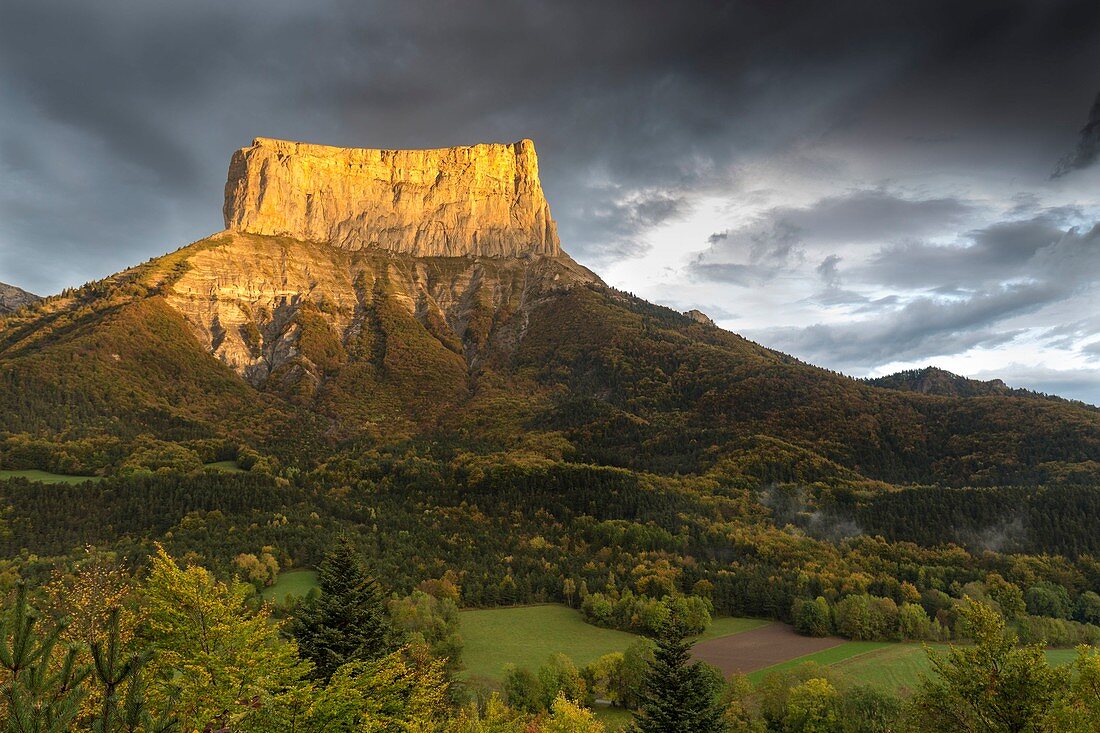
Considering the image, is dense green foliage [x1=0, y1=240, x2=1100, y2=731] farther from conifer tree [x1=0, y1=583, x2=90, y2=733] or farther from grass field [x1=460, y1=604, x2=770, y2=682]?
conifer tree [x1=0, y1=583, x2=90, y2=733]

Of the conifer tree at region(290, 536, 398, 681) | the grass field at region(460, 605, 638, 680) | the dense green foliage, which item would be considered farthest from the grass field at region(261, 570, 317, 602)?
the conifer tree at region(290, 536, 398, 681)

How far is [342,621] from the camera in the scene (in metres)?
33.5

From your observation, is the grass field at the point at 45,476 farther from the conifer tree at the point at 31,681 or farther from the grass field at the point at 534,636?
the conifer tree at the point at 31,681

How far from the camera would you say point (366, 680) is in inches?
824

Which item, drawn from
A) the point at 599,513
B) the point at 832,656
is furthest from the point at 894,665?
→ the point at 599,513

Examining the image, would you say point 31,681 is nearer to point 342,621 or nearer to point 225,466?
point 342,621

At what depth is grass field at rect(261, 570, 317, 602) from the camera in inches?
3755

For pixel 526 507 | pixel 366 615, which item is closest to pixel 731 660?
pixel 366 615

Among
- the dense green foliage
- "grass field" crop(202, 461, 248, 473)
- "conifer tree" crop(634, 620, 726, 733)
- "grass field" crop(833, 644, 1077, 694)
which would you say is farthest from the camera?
"grass field" crop(202, 461, 248, 473)

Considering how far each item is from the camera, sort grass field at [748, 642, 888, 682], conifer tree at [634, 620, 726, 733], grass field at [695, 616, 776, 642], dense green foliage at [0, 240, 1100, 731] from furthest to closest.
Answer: grass field at [695, 616, 776, 642], dense green foliage at [0, 240, 1100, 731], grass field at [748, 642, 888, 682], conifer tree at [634, 620, 726, 733]

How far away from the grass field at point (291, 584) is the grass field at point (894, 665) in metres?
80.9

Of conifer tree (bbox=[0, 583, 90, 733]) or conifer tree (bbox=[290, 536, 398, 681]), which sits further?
conifer tree (bbox=[290, 536, 398, 681])

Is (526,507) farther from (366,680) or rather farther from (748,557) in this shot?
(366,680)

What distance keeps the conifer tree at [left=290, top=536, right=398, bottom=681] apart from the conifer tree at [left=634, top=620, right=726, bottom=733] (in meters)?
16.2
